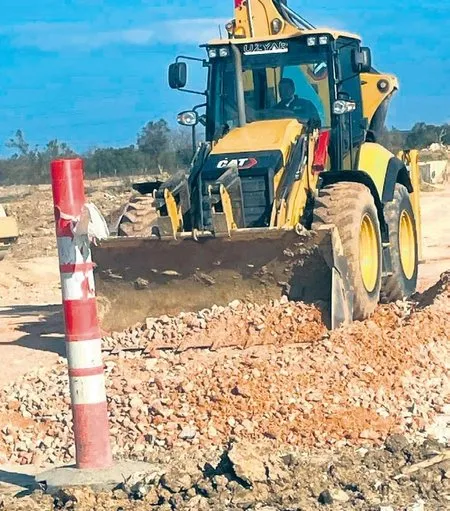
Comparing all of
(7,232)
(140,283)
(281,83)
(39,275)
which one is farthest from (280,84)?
(39,275)

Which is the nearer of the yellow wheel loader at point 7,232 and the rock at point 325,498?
the rock at point 325,498

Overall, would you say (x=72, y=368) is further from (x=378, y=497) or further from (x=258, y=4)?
(x=258, y=4)

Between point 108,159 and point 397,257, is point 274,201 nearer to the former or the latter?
point 397,257

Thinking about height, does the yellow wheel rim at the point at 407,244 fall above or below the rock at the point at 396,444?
above

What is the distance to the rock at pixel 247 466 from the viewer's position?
584cm

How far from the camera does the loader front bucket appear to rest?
986 cm

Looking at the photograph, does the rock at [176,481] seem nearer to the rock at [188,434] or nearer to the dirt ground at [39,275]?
the rock at [188,434]

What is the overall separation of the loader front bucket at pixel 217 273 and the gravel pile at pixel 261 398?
107 cm

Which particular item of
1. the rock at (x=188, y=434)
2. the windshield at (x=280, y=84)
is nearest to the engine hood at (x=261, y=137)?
the windshield at (x=280, y=84)

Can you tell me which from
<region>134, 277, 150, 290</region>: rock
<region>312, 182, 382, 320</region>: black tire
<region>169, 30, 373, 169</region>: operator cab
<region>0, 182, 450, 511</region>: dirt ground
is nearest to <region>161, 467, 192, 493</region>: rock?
<region>0, 182, 450, 511</region>: dirt ground

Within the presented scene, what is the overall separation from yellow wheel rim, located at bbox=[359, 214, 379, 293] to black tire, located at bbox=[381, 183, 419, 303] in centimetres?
64

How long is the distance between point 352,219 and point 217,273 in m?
1.29

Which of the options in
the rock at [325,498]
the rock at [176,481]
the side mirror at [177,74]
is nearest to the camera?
the rock at [325,498]

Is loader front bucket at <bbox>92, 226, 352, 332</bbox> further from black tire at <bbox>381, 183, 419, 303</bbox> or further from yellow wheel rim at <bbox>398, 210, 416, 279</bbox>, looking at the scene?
yellow wheel rim at <bbox>398, 210, 416, 279</bbox>
